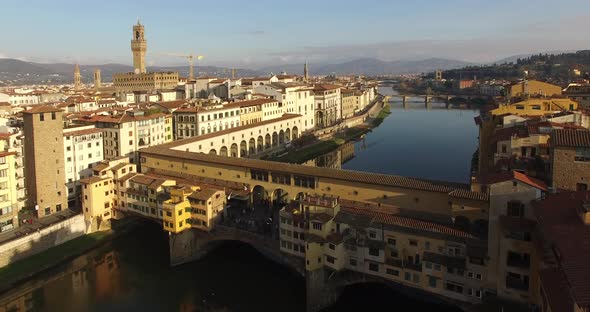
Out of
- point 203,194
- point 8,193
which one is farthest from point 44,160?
point 203,194

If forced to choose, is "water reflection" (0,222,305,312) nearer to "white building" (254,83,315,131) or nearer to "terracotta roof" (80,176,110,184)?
"terracotta roof" (80,176,110,184)

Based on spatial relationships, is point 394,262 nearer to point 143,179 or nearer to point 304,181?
point 304,181

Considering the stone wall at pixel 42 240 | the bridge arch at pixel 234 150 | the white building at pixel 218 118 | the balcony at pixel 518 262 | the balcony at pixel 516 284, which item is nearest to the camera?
the balcony at pixel 518 262

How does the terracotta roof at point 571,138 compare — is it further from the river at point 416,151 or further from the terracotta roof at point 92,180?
the terracotta roof at point 92,180

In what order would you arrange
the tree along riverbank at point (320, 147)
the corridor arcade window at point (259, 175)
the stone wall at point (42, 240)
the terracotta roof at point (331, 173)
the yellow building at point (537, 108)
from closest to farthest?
the terracotta roof at point (331, 173)
the stone wall at point (42, 240)
the corridor arcade window at point (259, 175)
the yellow building at point (537, 108)
the tree along riverbank at point (320, 147)

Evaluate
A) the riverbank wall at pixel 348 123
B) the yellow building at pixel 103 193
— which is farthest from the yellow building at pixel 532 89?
the yellow building at pixel 103 193

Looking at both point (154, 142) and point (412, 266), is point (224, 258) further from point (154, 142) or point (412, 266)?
point (154, 142)

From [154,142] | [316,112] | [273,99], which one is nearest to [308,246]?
[154,142]
